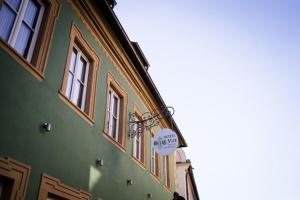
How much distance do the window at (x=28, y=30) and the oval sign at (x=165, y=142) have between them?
16.8 ft

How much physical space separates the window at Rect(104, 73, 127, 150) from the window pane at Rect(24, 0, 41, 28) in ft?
10.3

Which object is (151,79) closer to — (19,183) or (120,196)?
(120,196)

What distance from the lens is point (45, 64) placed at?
5.86m

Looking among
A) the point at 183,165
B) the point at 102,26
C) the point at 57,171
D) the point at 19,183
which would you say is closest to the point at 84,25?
the point at 102,26

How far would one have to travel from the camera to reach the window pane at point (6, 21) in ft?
16.7

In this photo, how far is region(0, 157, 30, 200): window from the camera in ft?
14.3

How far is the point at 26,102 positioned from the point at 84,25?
3512mm

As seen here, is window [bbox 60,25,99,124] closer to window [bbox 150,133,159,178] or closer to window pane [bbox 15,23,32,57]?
window pane [bbox 15,23,32,57]

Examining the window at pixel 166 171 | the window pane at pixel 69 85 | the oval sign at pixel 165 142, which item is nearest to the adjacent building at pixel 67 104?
the window pane at pixel 69 85

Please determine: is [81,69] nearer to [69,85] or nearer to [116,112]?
[69,85]

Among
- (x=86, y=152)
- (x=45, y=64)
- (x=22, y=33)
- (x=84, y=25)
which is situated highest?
(x=84, y=25)

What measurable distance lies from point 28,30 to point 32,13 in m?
0.45

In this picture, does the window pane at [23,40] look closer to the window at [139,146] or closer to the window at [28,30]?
the window at [28,30]

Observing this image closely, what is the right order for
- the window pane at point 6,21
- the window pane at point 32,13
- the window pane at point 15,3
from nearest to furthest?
the window pane at point 6,21 → the window pane at point 15,3 → the window pane at point 32,13
